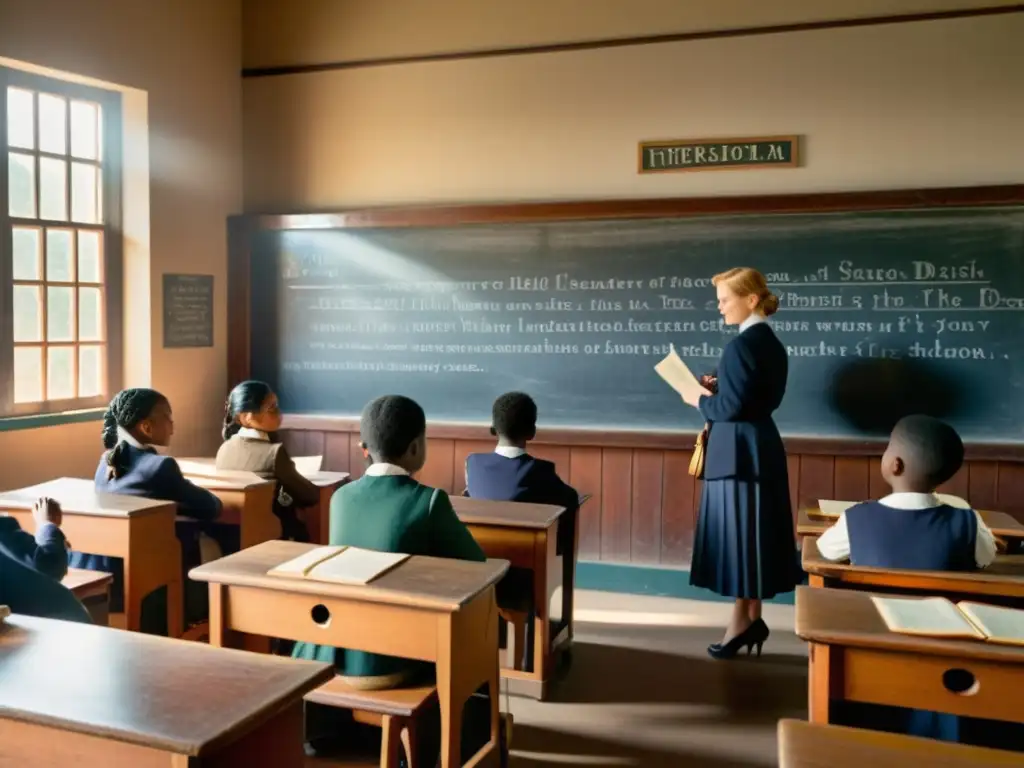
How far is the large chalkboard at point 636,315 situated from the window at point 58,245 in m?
0.78

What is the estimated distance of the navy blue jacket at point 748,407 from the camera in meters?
3.12

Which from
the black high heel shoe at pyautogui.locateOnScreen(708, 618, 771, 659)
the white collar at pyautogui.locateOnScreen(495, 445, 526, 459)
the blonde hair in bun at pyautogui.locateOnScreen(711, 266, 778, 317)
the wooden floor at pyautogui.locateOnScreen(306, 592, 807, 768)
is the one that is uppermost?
the blonde hair in bun at pyautogui.locateOnScreen(711, 266, 778, 317)

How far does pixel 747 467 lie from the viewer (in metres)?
3.16

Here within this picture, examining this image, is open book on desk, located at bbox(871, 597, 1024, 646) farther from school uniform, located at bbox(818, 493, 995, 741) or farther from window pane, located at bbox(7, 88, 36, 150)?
window pane, located at bbox(7, 88, 36, 150)

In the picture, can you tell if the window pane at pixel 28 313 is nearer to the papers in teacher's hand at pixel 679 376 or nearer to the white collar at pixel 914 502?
the papers in teacher's hand at pixel 679 376

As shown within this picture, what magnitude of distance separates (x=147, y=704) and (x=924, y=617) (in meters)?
1.32

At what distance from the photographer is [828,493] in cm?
398

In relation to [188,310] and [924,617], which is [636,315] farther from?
[924,617]

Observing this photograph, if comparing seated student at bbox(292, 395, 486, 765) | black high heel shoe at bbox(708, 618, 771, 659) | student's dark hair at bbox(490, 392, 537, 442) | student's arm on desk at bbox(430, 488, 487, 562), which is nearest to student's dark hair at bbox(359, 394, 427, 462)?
seated student at bbox(292, 395, 486, 765)

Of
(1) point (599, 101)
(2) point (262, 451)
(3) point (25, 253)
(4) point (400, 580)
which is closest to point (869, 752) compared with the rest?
(4) point (400, 580)

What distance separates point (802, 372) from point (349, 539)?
2.55m

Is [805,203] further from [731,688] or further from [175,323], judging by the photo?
[175,323]

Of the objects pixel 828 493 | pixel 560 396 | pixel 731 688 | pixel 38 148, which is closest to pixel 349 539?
pixel 731 688

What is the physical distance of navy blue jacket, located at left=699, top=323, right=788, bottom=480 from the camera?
10.2 ft
